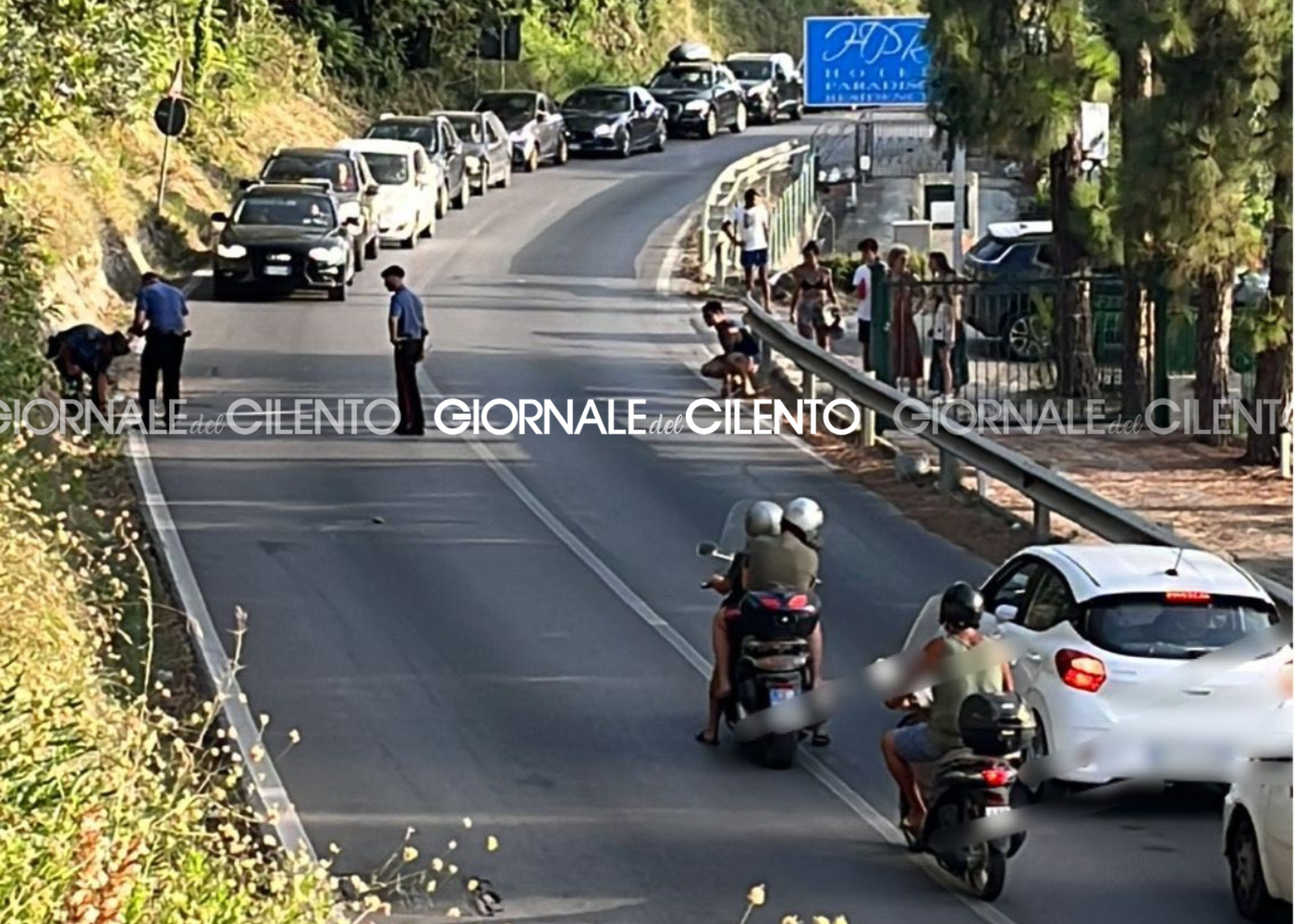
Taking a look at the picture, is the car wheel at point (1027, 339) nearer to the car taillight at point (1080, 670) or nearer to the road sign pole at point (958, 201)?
the road sign pole at point (958, 201)

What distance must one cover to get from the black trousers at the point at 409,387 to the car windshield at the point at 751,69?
1613 inches

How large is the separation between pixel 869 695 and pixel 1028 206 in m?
A: 32.1

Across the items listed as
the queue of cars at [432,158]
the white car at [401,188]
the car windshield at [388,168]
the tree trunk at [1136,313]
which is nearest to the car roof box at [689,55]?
the queue of cars at [432,158]

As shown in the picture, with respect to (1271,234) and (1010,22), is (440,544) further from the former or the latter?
(1010,22)

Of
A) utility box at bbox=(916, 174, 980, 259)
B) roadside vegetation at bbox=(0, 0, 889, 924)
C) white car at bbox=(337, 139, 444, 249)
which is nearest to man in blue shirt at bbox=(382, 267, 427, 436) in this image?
roadside vegetation at bbox=(0, 0, 889, 924)

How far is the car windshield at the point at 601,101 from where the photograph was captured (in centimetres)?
5469

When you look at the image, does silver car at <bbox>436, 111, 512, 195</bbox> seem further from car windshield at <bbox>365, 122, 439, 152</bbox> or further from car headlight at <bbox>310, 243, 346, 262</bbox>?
car headlight at <bbox>310, 243, 346, 262</bbox>

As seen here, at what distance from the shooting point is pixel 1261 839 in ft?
36.0

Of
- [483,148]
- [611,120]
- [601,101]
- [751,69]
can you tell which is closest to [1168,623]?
[483,148]

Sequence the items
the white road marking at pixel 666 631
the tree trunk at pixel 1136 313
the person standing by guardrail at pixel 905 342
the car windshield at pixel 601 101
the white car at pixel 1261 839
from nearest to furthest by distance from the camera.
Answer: the white car at pixel 1261 839 → the white road marking at pixel 666 631 → the person standing by guardrail at pixel 905 342 → the tree trunk at pixel 1136 313 → the car windshield at pixel 601 101

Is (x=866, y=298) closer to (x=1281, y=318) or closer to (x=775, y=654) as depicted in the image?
(x=1281, y=318)

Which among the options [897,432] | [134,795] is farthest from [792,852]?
[897,432]

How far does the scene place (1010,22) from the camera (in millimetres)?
27828

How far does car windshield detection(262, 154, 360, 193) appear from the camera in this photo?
3672 cm
